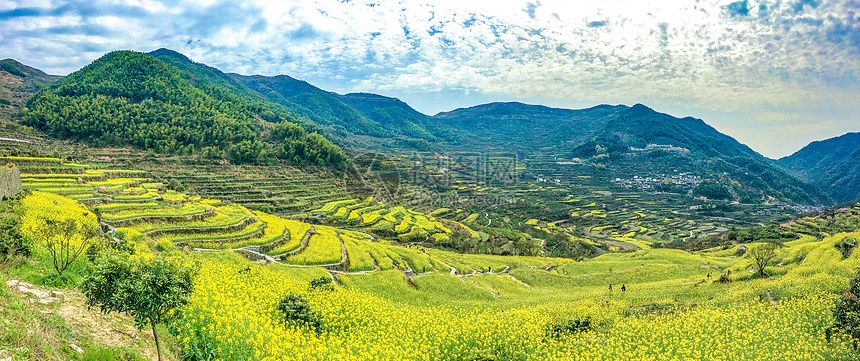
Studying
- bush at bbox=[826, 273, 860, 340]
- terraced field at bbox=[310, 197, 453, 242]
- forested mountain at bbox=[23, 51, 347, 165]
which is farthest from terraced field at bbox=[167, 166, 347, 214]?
bush at bbox=[826, 273, 860, 340]

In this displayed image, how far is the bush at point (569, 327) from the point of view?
613 inches

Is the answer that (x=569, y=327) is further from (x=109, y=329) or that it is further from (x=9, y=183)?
(x=9, y=183)

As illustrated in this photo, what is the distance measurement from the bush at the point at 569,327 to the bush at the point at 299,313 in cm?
941

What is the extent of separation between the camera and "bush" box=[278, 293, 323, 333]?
12.9 m

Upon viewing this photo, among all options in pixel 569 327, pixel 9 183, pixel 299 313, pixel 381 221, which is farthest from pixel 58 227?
pixel 381 221

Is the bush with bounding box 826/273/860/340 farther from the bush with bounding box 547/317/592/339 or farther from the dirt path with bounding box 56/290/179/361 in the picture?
the dirt path with bounding box 56/290/179/361

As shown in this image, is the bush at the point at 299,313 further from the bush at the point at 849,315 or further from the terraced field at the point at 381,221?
the terraced field at the point at 381,221

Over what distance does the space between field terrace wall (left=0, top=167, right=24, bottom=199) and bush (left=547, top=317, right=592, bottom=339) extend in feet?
112

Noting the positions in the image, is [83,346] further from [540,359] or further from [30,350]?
[540,359]

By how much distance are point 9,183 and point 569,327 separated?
3614cm

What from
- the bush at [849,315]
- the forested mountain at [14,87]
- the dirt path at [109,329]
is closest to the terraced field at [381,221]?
the dirt path at [109,329]

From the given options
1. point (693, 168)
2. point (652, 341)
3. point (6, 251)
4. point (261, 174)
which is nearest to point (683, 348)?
point (652, 341)

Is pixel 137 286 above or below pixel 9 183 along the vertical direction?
below

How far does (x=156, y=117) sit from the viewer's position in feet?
287
